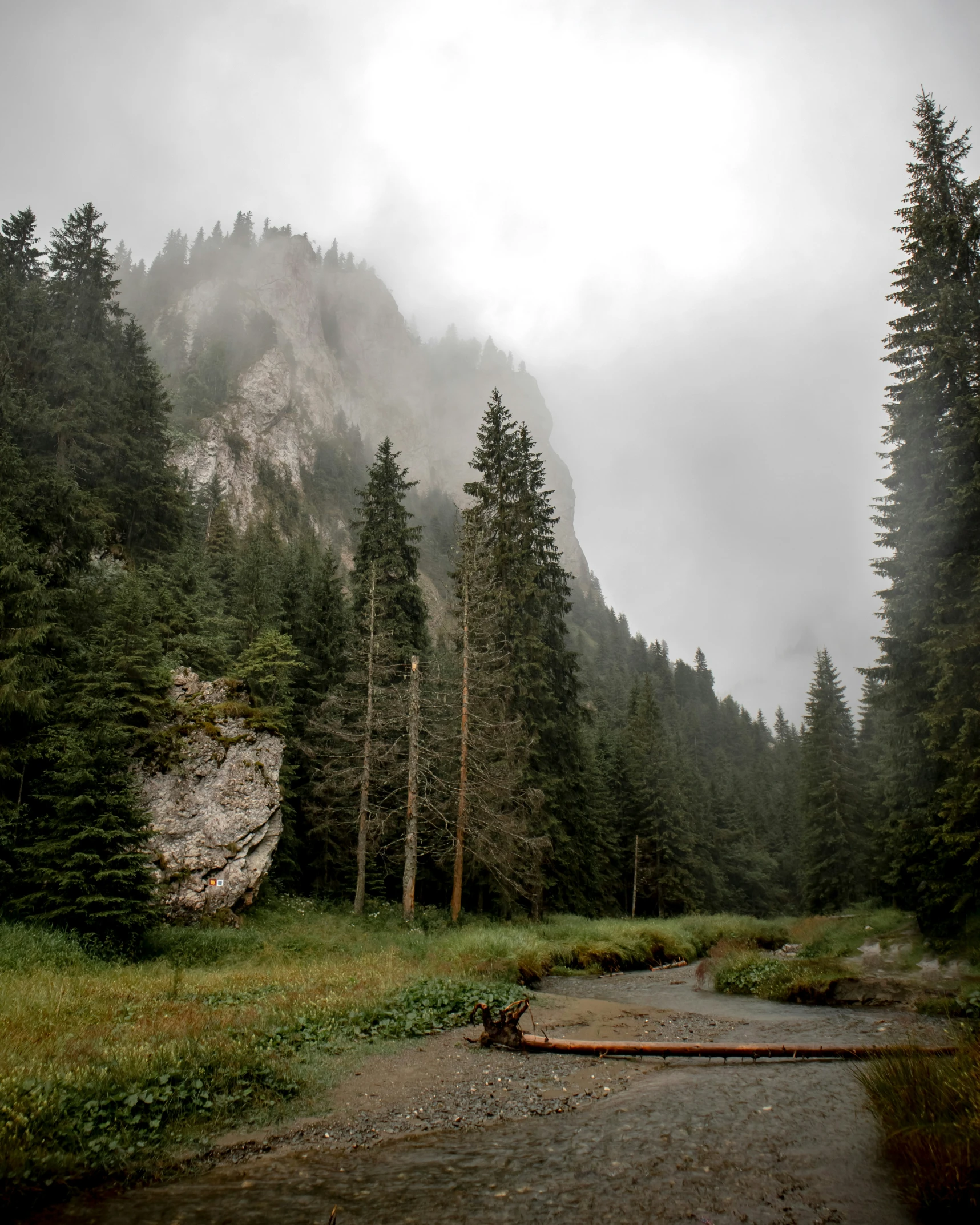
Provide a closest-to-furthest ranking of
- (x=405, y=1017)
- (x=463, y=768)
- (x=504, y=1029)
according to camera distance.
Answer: (x=504, y=1029) → (x=405, y=1017) → (x=463, y=768)

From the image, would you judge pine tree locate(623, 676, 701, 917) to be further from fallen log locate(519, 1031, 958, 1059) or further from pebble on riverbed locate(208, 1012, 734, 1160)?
pebble on riverbed locate(208, 1012, 734, 1160)

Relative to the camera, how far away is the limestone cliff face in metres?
93.4

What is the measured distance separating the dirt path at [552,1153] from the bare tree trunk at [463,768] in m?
13.9

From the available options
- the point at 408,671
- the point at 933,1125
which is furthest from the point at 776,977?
the point at 408,671

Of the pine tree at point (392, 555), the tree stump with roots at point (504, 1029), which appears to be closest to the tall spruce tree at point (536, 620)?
the pine tree at point (392, 555)

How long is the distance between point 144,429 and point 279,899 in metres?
28.5

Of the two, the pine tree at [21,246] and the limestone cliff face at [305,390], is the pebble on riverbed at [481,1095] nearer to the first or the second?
the pine tree at [21,246]

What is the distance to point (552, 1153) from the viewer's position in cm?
605

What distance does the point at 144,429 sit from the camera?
122 ft

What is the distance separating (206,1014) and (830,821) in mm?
44007

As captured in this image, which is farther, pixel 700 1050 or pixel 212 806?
pixel 212 806

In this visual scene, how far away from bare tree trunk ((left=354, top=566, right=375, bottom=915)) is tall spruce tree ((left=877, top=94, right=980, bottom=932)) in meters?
17.3

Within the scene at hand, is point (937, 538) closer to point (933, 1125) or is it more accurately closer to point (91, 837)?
point (933, 1125)

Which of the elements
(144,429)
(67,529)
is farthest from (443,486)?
(67,529)
